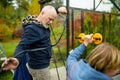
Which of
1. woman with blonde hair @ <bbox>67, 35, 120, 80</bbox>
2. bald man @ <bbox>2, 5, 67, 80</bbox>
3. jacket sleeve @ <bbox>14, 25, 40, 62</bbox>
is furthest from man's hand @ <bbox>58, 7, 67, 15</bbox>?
woman with blonde hair @ <bbox>67, 35, 120, 80</bbox>

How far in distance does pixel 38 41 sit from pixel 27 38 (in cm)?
18

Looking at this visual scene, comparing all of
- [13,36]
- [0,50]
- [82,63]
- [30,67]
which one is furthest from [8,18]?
[82,63]

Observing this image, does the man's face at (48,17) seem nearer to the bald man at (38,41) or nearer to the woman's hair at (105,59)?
the bald man at (38,41)

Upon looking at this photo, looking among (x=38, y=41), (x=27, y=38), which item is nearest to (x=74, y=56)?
(x=27, y=38)

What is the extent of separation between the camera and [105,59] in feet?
4.95

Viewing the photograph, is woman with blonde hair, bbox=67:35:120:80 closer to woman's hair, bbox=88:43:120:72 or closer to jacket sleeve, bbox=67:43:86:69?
woman's hair, bbox=88:43:120:72

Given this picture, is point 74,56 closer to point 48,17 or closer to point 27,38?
point 27,38

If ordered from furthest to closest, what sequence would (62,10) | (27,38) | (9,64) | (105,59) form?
(62,10) → (27,38) → (9,64) → (105,59)

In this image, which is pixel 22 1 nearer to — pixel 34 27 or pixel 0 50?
pixel 0 50

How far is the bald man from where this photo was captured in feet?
7.52

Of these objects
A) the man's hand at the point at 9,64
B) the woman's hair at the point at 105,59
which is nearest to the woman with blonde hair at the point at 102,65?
the woman's hair at the point at 105,59

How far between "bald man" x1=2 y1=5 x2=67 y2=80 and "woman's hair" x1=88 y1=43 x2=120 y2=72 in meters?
0.70

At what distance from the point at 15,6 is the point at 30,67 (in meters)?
12.0

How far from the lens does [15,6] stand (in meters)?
14.4
